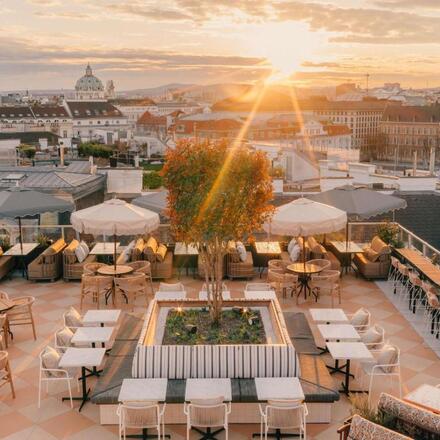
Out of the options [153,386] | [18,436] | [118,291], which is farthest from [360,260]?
[18,436]

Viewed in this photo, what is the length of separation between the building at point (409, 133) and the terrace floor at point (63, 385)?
14064 centimetres

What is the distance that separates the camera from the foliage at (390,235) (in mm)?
14866

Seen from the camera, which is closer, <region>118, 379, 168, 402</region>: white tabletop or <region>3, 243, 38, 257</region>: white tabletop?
<region>118, 379, 168, 402</region>: white tabletop

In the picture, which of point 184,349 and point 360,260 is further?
point 360,260

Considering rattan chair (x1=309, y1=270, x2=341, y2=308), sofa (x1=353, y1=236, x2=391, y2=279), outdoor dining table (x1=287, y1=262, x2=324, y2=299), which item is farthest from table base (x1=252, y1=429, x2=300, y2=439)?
sofa (x1=353, y1=236, x2=391, y2=279)

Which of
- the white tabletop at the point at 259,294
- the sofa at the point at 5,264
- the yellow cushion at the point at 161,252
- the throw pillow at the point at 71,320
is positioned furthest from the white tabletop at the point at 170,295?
the sofa at the point at 5,264

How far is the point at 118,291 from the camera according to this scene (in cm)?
1374

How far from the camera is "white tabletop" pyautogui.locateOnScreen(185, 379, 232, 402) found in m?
7.22

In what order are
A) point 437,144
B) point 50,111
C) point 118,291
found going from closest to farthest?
point 118,291
point 437,144
point 50,111

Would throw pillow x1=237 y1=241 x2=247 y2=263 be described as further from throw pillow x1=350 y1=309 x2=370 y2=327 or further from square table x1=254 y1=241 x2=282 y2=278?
throw pillow x1=350 y1=309 x2=370 y2=327

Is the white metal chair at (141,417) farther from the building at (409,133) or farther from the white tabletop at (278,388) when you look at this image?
the building at (409,133)

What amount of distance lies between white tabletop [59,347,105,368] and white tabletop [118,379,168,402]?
0.80 metres

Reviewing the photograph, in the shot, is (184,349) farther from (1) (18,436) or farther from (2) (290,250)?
(2) (290,250)

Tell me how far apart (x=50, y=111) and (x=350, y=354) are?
165754mm
